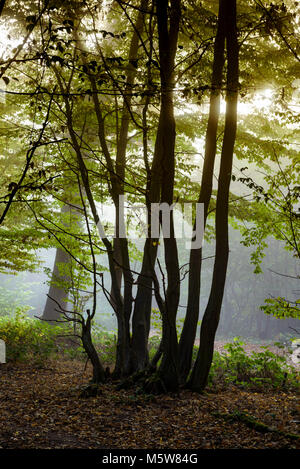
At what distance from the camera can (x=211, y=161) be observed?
6.20m

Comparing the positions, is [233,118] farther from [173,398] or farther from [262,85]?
[173,398]

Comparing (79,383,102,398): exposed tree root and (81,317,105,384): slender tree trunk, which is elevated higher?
(81,317,105,384): slender tree trunk

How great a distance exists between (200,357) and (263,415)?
1318 mm

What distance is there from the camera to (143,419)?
4.75 meters

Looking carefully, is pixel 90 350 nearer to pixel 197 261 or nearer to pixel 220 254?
pixel 197 261

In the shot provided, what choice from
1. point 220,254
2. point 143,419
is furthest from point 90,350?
point 220,254

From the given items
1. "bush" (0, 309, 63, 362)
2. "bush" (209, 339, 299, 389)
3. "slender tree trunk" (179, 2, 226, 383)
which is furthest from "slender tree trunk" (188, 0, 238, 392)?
"bush" (0, 309, 63, 362)

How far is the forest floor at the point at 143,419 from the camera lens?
13.1 ft

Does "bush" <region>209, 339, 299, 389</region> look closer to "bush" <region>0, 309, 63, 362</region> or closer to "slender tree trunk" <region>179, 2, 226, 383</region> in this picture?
"slender tree trunk" <region>179, 2, 226, 383</region>

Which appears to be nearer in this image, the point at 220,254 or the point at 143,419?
the point at 143,419

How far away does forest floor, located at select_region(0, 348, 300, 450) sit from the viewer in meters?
3.99

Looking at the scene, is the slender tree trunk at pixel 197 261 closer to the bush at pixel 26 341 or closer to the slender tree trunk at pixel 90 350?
the slender tree trunk at pixel 90 350

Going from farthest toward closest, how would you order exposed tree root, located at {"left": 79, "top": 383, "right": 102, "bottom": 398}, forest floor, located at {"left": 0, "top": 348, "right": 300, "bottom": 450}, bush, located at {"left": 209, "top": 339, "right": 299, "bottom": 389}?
bush, located at {"left": 209, "top": 339, "right": 299, "bottom": 389} → exposed tree root, located at {"left": 79, "top": 383, "right": 102, "bottom": 398} → forest floor, located at {"left": 0, "top": 348, "right": 300, "bottom": 450}

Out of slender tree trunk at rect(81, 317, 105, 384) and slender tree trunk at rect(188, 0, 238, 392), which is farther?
slender tree trunk at rect(81, 317, 105, 384)
